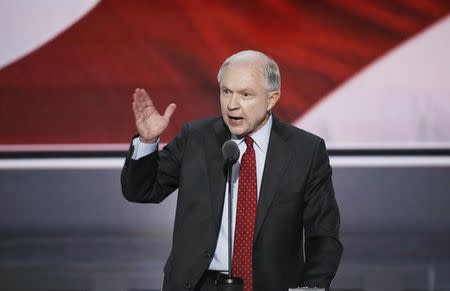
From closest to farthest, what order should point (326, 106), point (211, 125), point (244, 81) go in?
1. point (244, 81)
2. point (211, 125)
3. point (326, 106)

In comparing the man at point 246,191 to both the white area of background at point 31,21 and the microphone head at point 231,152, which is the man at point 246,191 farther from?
the white area of background at point 31,21

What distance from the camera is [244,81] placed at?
2.48 m

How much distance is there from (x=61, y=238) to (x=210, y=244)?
2371mm

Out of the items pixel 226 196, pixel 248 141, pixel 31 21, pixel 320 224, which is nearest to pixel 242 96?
pixel 248 141

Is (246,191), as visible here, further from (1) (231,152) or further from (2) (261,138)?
(1) (231,152)

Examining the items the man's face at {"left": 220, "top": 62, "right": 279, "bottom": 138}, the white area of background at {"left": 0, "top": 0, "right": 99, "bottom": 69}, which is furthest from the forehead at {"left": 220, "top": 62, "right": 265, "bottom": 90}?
the white area of background at {"left": 0, "top": 0, "right": 99, "bottom": 69}

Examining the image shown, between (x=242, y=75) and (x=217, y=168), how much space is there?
302mm

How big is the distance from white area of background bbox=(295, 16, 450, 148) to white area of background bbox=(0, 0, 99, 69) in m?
1.34

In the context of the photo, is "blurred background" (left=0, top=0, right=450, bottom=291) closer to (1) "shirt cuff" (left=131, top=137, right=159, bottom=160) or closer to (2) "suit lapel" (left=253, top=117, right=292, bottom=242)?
(2) "suit lapel" (left=253, top=117, right=292, bottom=242)

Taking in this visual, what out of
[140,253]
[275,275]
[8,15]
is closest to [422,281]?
[140,253]

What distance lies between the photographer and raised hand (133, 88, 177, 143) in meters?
2.52

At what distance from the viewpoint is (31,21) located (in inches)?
185

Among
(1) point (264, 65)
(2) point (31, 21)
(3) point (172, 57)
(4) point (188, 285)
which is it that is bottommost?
(4) point (188, 285)

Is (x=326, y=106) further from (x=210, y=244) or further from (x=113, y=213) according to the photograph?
(x=210, y=244)
